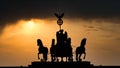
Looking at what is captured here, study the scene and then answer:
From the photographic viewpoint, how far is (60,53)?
238 feet

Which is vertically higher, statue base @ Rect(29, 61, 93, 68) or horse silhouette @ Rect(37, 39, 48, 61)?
horse silhouette @ Rect(37, 39, 48, 61)

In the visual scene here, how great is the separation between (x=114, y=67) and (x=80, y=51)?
31.2 m

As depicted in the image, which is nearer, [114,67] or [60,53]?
[60,53]

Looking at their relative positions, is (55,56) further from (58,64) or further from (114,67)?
(114,67)

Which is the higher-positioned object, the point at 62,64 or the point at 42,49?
the point at 42,49

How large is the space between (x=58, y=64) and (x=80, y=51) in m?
2.38

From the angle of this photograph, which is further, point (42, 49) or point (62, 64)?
point (42, 49)

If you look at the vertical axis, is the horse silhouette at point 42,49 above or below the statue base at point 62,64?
above

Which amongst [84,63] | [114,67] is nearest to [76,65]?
[84,63]

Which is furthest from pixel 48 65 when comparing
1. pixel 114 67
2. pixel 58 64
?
pixel 114 67

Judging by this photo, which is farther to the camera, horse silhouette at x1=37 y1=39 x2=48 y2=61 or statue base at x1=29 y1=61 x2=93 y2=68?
horse silhouette at x1=37 y1=39 x2=48 y2=61

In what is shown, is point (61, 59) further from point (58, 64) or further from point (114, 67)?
point (114, 67)

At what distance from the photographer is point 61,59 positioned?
7275cm

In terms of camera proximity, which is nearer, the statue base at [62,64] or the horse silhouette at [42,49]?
the statue base at [62,64]
